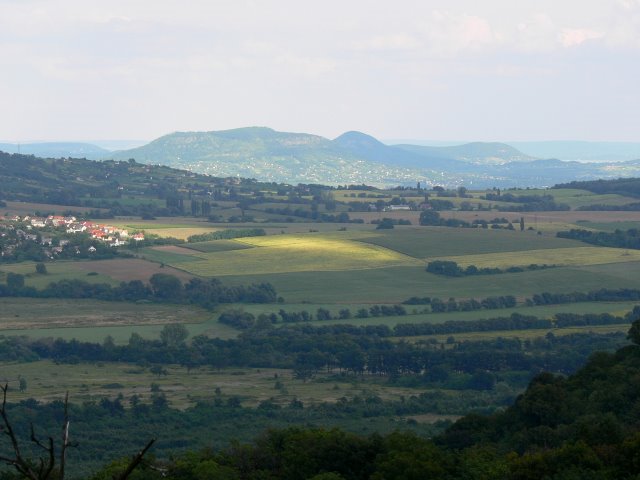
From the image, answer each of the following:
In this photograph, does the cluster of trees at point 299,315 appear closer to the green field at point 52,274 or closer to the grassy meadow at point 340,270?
the grassy meadow at point 340,270

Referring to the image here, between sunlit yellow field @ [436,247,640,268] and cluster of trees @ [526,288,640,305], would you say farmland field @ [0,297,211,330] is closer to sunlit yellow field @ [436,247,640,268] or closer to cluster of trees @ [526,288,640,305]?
cluster of trees @ [526,288,640,305]

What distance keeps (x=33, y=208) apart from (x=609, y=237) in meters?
68.4

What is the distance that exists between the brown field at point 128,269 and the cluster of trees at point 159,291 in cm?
177

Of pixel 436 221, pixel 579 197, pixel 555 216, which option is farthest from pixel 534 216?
pixel 579 197

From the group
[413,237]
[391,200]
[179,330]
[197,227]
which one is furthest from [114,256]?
[391,200]

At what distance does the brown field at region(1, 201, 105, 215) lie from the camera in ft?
465

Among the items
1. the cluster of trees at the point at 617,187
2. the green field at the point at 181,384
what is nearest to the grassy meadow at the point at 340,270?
the green field at the point at 181,384

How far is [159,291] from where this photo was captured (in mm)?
94688

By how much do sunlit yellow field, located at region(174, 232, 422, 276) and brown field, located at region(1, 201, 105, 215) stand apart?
38.5m

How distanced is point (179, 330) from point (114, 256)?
119ft

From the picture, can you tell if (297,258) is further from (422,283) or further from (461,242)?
(461,242)

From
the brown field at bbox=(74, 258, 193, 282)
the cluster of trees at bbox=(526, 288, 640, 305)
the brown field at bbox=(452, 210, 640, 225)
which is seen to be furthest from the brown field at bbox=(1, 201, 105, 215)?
the cluster of trees at bbox=(526, 288, 640, 305)

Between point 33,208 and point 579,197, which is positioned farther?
point 579,197

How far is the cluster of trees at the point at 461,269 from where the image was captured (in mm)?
99438
